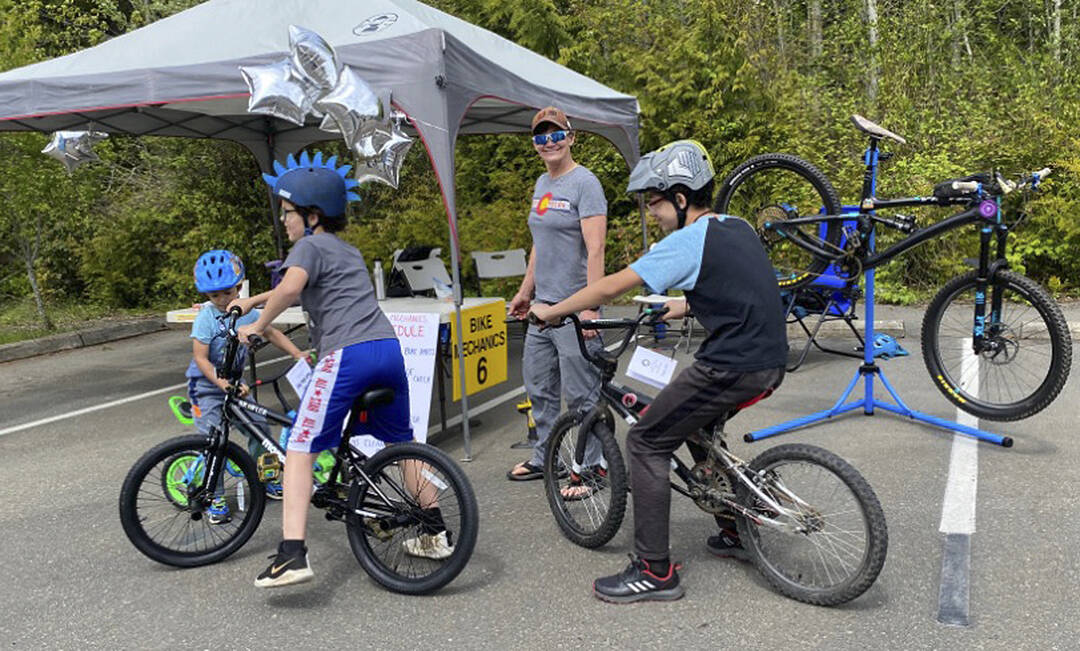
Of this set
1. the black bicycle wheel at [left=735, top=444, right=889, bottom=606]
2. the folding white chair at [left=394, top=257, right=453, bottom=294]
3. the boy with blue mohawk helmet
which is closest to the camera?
the black bicycle wheel at [left=735, top=444, right=889, bottom=606]

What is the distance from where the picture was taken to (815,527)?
3283mm

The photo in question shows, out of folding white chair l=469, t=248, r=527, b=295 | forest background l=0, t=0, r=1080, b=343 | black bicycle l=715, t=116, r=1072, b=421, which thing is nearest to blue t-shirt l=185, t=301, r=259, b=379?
black bicycle l=715, t=116, r=1072, b=421

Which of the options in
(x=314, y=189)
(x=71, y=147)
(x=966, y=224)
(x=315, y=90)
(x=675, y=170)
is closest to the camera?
(x=675, y=170)

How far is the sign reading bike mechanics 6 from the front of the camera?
228 inches

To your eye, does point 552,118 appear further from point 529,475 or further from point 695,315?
point 529,475

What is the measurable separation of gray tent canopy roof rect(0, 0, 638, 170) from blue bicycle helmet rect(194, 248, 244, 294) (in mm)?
1504

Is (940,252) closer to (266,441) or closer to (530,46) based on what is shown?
(530,46)

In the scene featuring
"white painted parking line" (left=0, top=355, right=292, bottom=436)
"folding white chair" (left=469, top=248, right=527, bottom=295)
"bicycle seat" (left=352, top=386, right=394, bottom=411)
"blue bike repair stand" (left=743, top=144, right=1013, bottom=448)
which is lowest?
"white painted parking line" (left=0, top=355, right=292, bottom=436)

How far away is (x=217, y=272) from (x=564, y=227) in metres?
1.80

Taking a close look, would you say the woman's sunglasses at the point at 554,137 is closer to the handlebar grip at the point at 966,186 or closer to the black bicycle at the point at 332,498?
the black bicycle at the point at 332,498

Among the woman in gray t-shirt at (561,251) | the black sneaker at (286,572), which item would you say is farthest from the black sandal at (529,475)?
the black sneaker at (286,572)

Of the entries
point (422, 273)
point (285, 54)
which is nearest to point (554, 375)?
point (285, 54)

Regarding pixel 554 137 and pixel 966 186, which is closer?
pixel 554 137

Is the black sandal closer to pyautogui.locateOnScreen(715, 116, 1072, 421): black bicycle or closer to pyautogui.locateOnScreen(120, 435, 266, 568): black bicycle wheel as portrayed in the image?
pyautogui.locateOnScreen(120, 435, 266, 568): black bicycle wheel
